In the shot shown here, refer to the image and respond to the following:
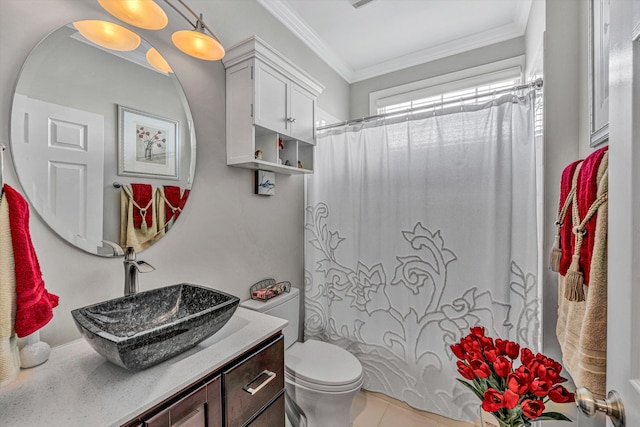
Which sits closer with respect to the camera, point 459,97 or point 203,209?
point 203,209

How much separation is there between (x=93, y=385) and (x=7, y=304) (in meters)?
0.30

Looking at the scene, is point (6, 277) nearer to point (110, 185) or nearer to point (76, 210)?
point (76, 210)

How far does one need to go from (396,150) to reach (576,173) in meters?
0.99

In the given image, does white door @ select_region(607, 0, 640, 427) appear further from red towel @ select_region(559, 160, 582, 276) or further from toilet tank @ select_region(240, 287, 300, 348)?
toilet tank @ select_region(240, 287, 300, 348)

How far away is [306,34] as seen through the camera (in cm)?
220

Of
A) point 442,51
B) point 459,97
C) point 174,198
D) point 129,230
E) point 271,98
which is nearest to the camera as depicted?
point 129,230

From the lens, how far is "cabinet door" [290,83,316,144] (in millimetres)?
1755

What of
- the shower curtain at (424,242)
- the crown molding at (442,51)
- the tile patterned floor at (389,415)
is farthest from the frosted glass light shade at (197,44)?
the tile patterned floor at (389,415)

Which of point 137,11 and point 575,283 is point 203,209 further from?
point 575,283

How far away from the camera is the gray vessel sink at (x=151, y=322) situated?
0.76 meters

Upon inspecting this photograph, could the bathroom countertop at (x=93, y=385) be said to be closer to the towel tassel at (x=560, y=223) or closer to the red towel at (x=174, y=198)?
the red towel at (x=174, y=198)

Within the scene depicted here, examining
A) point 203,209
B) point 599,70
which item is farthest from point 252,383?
point 599,70

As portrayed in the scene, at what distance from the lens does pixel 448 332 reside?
171 cm

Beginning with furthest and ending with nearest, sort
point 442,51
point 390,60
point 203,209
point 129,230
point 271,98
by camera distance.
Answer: point 390,60, point 442,51, point 271,98, point 203,209, point 129,230
